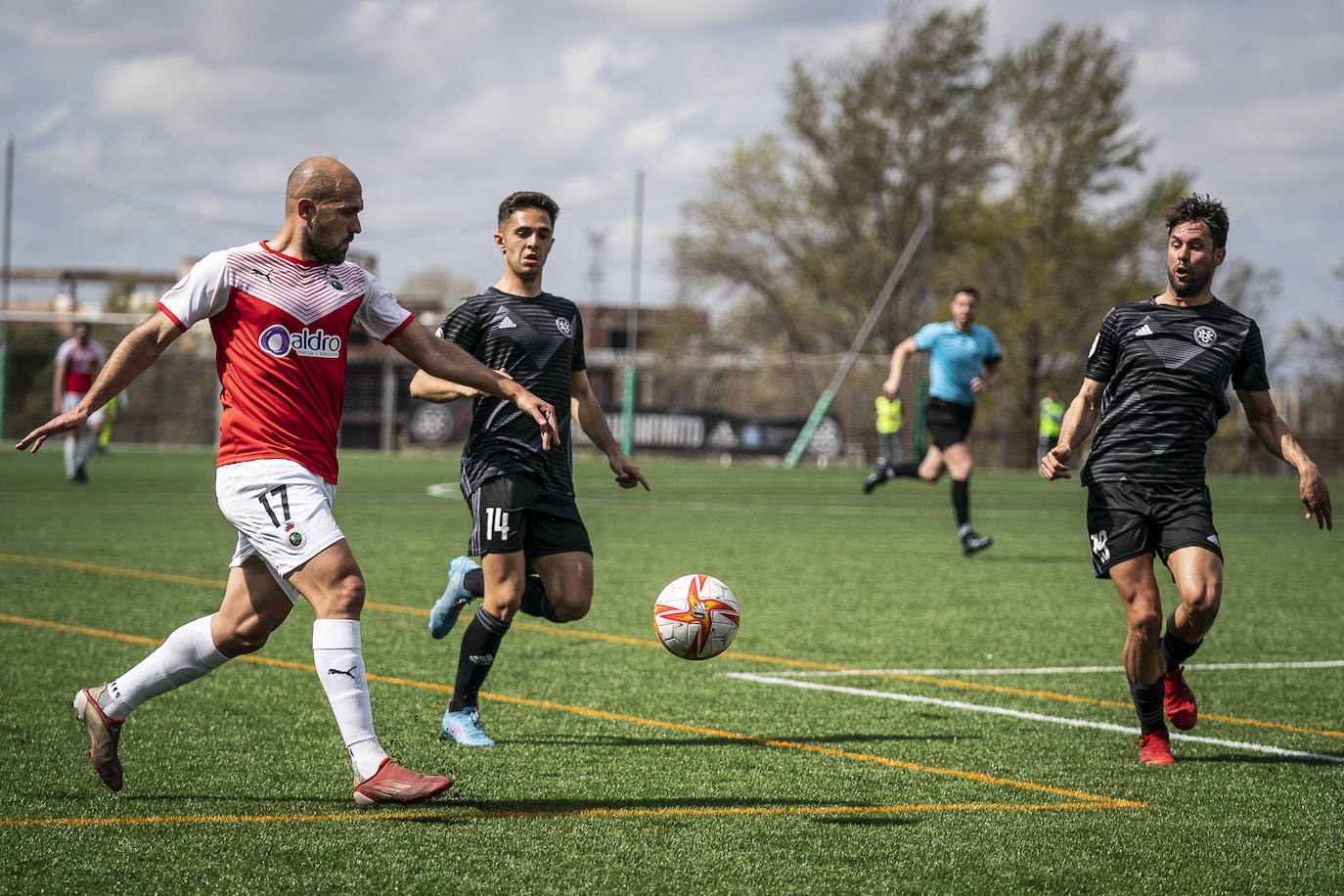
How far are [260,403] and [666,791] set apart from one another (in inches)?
73.9

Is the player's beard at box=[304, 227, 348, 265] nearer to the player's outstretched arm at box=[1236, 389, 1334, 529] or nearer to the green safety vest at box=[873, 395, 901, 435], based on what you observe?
the player's outstretched arm at box=[1236, 389, 1334, 529]

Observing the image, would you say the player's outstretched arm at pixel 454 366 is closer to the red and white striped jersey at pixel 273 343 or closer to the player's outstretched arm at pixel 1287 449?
the red and white striped jersey at pixel 273 343

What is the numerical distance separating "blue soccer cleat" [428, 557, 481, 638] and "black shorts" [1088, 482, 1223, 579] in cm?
268

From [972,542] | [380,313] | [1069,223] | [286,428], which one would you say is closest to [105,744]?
[286,428]

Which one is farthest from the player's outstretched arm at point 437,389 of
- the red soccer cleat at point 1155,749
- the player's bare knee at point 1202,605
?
the red soccer cleat at point 1155,749

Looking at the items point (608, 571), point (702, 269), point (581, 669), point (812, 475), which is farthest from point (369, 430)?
point (581, 669)

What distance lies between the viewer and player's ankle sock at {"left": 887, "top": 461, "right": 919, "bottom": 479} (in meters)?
14.1

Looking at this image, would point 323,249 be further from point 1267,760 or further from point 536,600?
point 1267,760

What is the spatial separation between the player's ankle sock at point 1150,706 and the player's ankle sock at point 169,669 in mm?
3477

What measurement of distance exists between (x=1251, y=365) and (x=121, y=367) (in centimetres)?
417

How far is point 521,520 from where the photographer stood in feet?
18.1

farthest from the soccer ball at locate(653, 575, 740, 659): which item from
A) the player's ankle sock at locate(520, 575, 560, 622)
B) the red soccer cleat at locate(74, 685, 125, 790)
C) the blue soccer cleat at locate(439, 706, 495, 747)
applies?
the red soccer cleat at locate(74, 685, 125, 790)

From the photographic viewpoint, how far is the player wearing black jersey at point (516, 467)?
5.51 meters

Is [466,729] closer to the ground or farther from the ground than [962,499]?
closer to the ground
